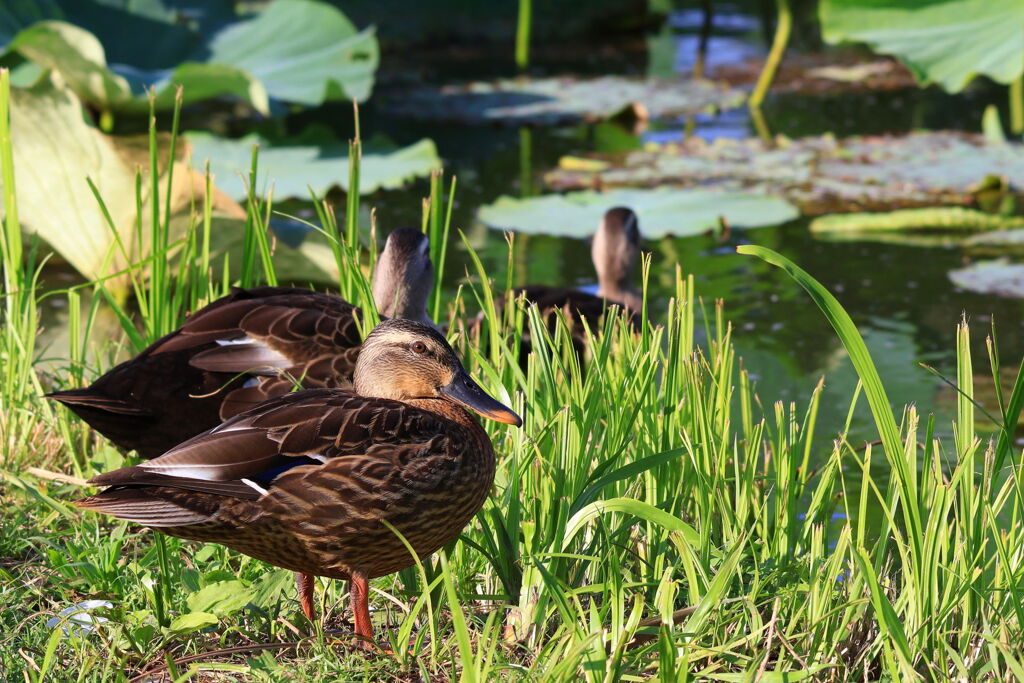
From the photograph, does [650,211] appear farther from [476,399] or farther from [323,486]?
[323,486]

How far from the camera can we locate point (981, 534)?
2660 mm

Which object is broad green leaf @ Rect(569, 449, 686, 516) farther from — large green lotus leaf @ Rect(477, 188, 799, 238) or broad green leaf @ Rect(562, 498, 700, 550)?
large green lotus leaf @ Rect(477, 188, 799, 238)

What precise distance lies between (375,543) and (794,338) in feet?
11.8

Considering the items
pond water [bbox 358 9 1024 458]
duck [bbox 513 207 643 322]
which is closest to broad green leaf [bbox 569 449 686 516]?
pond water [bbox 358 9 1024 458]

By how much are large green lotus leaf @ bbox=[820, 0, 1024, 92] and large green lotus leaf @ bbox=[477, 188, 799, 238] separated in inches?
51.9

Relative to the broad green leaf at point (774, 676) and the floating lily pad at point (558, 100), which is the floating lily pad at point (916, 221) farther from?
the broad green leaf at point (774, 676)

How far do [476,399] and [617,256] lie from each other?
3.02m

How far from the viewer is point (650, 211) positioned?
7285mm

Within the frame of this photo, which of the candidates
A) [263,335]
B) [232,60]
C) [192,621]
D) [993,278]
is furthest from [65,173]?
[993,278]

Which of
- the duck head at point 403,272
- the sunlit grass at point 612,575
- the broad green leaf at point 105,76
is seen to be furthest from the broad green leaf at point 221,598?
the broad green leaf at point 105,76

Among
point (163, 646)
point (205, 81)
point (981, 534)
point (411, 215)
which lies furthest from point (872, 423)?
point (205, 81)

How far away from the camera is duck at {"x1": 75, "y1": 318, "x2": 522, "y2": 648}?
2535mm

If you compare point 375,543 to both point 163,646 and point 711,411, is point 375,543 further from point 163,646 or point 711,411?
point 711,411

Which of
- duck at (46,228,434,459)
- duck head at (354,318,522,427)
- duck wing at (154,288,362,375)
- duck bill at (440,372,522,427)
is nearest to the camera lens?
duck bill at (440,372,522,427)
